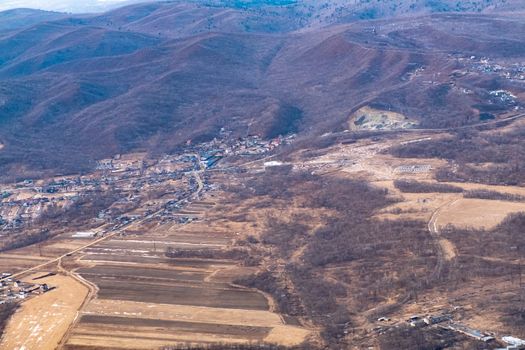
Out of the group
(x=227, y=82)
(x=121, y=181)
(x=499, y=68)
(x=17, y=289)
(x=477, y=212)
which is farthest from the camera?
(x=227, y=82)

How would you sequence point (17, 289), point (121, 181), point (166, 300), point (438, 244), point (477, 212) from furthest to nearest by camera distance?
point (121, 181) < point (477, 212) < point (438, 244) < point (17, 289) < point (166, 300)

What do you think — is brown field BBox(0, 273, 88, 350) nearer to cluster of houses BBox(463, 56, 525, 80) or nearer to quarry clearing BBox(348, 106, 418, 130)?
quarry clearing BBox(348, 106, 418, 130)

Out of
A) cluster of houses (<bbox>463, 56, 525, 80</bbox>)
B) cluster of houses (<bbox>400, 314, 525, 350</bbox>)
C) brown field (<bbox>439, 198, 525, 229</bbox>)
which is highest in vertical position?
cluster of houses (<bbox>463, 56, 525, 80</bbox>)

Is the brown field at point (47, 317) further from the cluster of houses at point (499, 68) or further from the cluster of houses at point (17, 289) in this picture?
the cluster of houses at point (499, 68)

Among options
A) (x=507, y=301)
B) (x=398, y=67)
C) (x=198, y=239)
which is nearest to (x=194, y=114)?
(x=398, y=67)

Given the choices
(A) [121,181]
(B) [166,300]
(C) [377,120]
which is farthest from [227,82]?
(B) [166,300]

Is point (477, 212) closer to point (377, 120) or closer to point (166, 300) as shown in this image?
point (166, 300)

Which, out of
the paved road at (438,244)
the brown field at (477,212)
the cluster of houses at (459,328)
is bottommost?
the brown field at (477,212)

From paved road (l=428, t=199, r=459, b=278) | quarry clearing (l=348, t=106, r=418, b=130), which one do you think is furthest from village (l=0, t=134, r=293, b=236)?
paved road (l=428, t=199, r=459, b=278)

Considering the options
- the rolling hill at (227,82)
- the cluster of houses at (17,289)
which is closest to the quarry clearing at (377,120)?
the rolling hill at (227,82)
